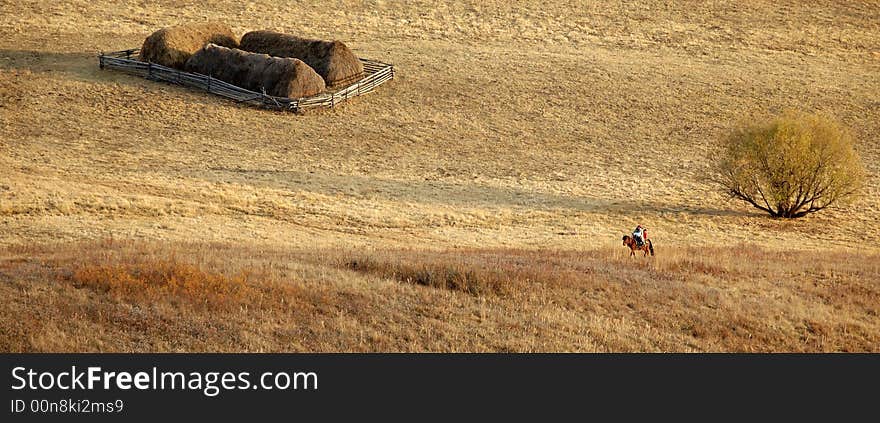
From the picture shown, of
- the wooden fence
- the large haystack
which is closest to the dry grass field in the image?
the wooden fence

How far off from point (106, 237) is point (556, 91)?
30572 mm

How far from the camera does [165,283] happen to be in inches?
699

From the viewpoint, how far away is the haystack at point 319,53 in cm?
4822

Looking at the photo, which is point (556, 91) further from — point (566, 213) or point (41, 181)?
point (41, 181)

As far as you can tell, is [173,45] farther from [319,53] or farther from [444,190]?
[444,190]

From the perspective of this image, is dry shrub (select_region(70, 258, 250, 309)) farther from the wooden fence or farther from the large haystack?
the large haystack

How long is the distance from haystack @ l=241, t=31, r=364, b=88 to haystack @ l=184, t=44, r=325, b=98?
155 centimetres

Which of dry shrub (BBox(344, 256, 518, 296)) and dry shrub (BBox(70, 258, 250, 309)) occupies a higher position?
dry shrub (BBox(344, 256, 518, 296))

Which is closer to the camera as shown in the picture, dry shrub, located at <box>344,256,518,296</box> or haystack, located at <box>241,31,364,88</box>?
dry shrub, located at <box>344,256,518,296</box>

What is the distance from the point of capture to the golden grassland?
1576 cm

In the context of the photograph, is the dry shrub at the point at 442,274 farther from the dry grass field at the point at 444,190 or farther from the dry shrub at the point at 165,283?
the dry shrub at the point at 165,283

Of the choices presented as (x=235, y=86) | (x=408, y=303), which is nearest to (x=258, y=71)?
(x=235, y=86)

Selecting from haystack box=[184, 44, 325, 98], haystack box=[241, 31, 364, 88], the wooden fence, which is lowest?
the wooden fence

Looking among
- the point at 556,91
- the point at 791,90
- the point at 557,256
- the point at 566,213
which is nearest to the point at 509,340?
the point at 557,256
